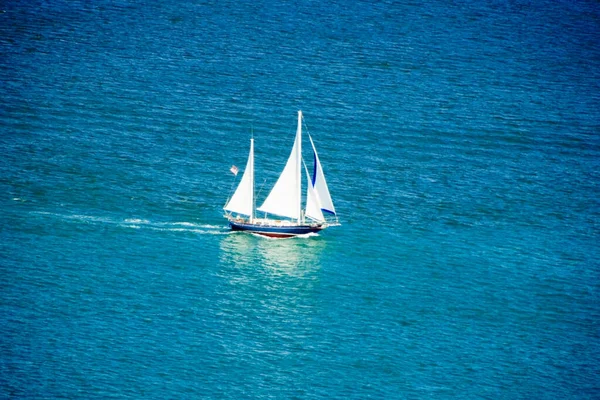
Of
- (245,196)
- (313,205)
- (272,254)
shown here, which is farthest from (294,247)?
(245,196)

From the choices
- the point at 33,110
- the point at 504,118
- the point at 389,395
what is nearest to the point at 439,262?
the point at 389,395

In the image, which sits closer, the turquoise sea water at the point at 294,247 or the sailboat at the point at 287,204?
the turquoise sea water at the point at 294,247

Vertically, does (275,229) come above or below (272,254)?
above

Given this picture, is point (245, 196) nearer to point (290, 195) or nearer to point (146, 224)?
point (290, 195)

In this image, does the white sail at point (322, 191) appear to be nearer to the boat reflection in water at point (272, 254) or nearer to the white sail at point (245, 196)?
the boat reflection in water at point (272, 254)

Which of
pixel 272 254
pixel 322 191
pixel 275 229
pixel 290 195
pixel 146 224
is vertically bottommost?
pixel 272 254

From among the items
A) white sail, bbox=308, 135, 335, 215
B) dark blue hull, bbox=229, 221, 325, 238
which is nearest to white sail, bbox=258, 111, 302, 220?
dark blue hull, bbox=229, 221, 325, 238

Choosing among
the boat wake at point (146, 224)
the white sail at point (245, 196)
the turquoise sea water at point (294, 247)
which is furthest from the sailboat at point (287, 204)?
the boat wake at point (146, 224)

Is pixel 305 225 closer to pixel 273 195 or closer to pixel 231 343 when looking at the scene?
pixel 273 195
